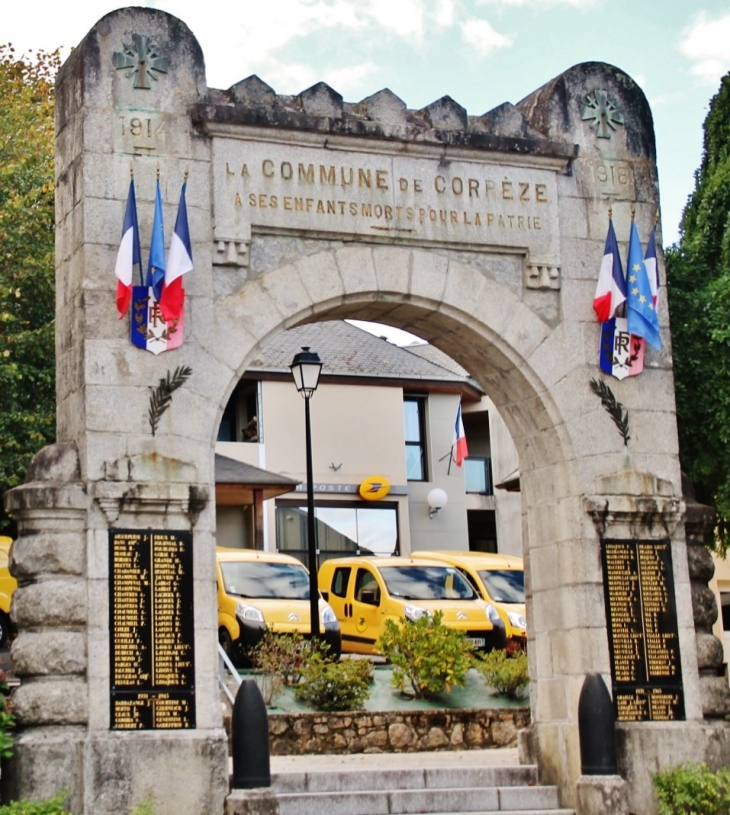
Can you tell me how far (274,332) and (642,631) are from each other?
4159mm

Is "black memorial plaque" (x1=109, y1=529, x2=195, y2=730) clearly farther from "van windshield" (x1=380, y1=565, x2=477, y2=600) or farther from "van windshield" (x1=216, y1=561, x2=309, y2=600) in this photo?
"van windshield" (x1=380, y1=565, x2=477, y2=600)

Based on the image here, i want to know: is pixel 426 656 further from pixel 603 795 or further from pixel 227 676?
pixel 603 795

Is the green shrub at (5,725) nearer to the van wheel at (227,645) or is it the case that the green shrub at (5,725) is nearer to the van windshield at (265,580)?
the van wheel at (227,645)

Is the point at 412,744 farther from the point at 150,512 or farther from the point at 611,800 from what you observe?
the point at 150,512

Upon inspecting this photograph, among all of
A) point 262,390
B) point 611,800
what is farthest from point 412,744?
point 262,390

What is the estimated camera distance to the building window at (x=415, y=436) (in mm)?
32188

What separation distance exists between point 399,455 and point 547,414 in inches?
728

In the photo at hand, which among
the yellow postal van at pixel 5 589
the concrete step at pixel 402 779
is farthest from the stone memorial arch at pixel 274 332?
the yellow postal van at pixel 5 589

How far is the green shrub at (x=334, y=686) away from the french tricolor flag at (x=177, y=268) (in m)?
5.32

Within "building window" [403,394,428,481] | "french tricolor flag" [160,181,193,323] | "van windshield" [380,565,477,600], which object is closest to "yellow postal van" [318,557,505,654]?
"van windshield" [380,565,477,600]

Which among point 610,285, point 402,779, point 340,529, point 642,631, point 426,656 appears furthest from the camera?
point 340,529

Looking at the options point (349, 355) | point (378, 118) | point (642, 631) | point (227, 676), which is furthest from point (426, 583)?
point (349, 355)

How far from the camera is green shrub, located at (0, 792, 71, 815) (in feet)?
32.8

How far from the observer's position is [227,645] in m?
17.8
